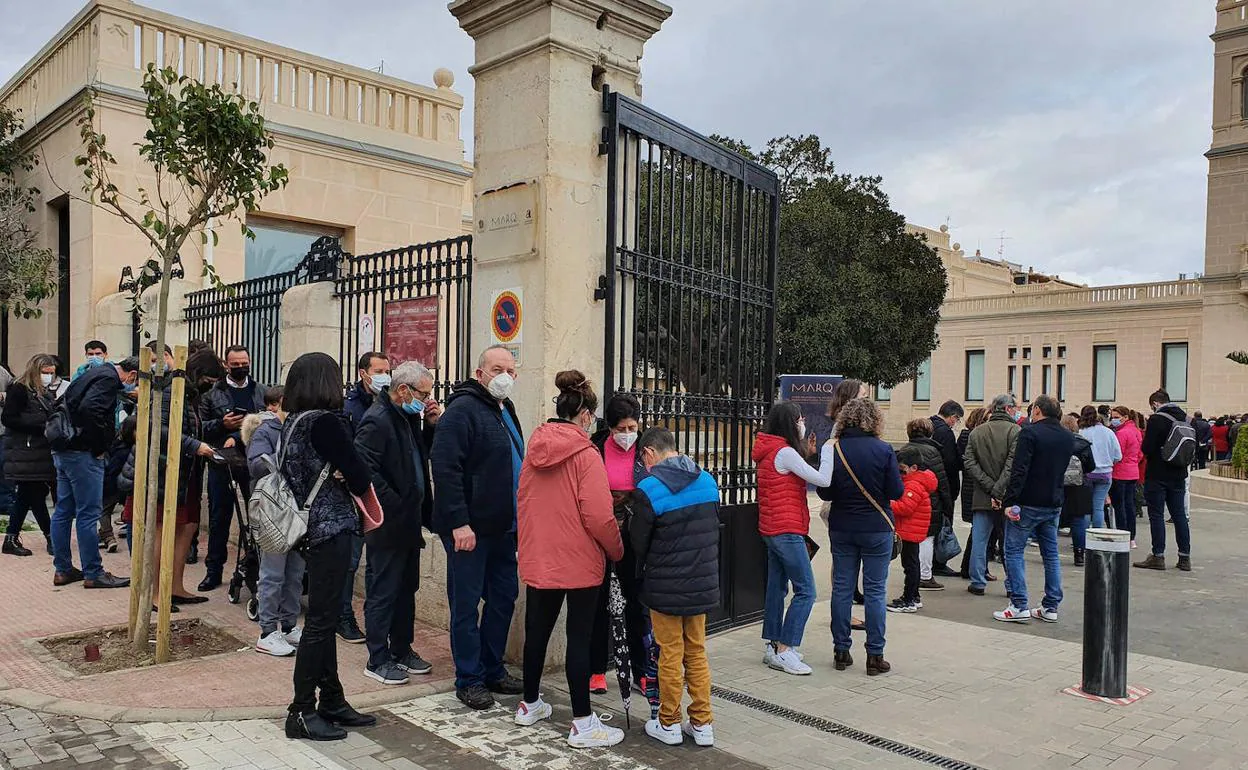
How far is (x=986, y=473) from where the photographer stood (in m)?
8.92

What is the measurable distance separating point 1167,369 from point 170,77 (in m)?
39.5

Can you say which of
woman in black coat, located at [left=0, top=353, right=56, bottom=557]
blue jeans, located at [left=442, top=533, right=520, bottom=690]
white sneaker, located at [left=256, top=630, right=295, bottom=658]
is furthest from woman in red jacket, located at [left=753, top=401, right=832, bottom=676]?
woman in black coat, located at [left=0, top=353, right=56, bottom=557]

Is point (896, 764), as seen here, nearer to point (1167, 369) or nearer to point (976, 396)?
point (1167, 369)

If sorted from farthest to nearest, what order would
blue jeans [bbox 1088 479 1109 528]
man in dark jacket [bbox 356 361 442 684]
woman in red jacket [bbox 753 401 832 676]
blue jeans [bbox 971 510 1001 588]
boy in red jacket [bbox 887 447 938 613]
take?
blue jeans [bbox 1088 479 1109 528] → blue jeans [bbox 971 510 1001 588] → boy in red jacket [bbox 887 447 938 613] → woman in red jacket [bbox 753 401 832 676] → man in dark jacket [bbox 356 361 442 684]

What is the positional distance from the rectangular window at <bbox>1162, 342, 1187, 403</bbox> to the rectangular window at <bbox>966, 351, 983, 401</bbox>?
7674 millimetres

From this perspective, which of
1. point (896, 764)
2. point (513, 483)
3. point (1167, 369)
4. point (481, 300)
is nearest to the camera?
point (896, 764)

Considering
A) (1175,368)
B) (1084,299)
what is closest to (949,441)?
(1175,368)

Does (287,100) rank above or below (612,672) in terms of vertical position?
above

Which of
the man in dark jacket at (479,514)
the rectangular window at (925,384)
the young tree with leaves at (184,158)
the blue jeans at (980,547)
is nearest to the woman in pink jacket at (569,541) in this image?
the man in dark jacket at (479,514)

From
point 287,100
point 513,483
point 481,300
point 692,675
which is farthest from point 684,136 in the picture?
point 287,100

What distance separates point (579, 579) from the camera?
476 cm

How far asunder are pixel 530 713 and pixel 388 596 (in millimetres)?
1189

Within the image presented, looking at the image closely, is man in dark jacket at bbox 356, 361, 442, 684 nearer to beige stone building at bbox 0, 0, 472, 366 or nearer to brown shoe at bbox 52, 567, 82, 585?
brown shoe at bbox 52, 567, 82, 585

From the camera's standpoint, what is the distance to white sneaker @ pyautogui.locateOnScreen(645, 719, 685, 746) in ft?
15.4
